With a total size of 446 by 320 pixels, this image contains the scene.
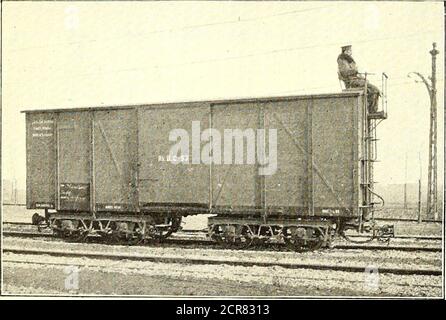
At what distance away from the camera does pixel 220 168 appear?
1293 cm

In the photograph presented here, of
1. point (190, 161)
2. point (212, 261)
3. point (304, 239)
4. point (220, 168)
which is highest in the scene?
point (190, 161)

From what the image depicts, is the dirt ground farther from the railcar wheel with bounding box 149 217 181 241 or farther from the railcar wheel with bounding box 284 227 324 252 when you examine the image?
the railcar wheel with bounding box 149 217 181 241

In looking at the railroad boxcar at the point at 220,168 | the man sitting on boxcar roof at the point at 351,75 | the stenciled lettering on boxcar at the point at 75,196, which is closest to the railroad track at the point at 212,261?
the railroad boxcar at the point at 220,168

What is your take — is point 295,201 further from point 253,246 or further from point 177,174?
point 177,174

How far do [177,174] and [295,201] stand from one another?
3.06 meters

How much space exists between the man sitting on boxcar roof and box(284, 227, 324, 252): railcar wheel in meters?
3.44

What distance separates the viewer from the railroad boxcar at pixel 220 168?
1224 cm

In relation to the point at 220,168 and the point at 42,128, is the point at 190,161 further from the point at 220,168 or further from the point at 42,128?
the point at 42,128

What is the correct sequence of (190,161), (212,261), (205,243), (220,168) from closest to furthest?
(212,261) → (220,168) → (190,161) → (205,243)

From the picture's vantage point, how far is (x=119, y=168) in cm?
1387

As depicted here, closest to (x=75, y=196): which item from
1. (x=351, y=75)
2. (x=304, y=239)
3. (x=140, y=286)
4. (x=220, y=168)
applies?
(x=220, y=168)

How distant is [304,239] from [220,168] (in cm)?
268

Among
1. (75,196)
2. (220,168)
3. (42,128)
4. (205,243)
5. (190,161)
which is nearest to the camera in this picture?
(220,168)

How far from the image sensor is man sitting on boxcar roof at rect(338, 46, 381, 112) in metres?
13.0
